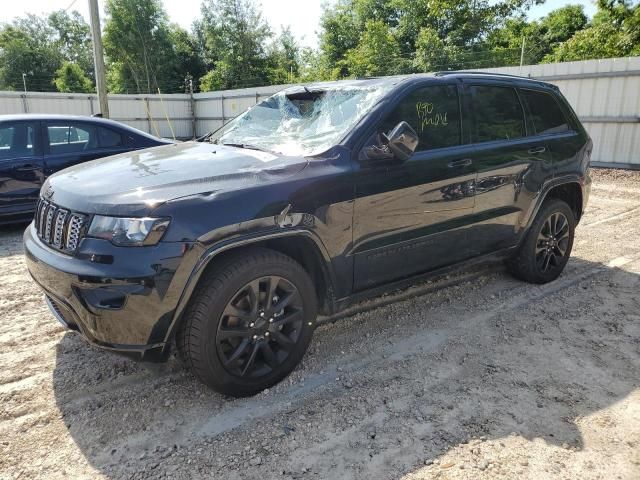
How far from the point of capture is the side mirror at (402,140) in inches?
123

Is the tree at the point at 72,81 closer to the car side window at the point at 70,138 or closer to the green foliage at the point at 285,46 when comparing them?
the green foliage at the point at 285,46

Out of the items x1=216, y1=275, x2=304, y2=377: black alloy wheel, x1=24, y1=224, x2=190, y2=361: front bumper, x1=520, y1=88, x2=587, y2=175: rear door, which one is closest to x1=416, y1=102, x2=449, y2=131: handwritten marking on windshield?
x1=520, y1=88, x2=587, y2=175: rear door

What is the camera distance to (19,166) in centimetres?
629

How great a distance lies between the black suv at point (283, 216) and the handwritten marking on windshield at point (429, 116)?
1 centimetres

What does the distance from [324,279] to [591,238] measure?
15.4 ft

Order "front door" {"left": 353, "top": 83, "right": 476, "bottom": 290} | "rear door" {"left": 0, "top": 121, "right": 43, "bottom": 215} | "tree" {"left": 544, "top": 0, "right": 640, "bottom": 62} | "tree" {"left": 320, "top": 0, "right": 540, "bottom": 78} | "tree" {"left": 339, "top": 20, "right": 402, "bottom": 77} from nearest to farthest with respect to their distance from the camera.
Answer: "front door" {"left": 353, "top": 83, "right": 476, "bottom": 290} < "rear door" {"left": 0, "top": 121, "right": 43, "bottom": 215} < "tree" {"left": 544, "top": 0, "right": 640, "bottom": 62} < "tree" {"left": 320, "top": 0, "right": 540, "bottom": 78} < "tree" {"left": 339, "top": 20, "right": 402, "bottom": 77}

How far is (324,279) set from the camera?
125 inches

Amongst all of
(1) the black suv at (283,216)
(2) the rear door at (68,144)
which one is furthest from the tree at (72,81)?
(1) the black suv at (283,216)

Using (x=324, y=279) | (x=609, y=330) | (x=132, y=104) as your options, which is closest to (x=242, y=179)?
(x=324, y=279)

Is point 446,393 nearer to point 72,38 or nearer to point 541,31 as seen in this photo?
point 541,31

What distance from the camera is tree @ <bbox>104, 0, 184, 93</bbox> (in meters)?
43.8

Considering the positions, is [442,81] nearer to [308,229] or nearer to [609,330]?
[308,229]

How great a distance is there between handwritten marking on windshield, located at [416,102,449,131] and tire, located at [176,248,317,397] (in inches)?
57.4

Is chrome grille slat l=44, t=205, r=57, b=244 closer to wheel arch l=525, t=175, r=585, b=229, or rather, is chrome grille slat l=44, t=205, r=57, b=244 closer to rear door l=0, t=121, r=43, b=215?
wheel arch l=525, t=175, r=585, b=229
